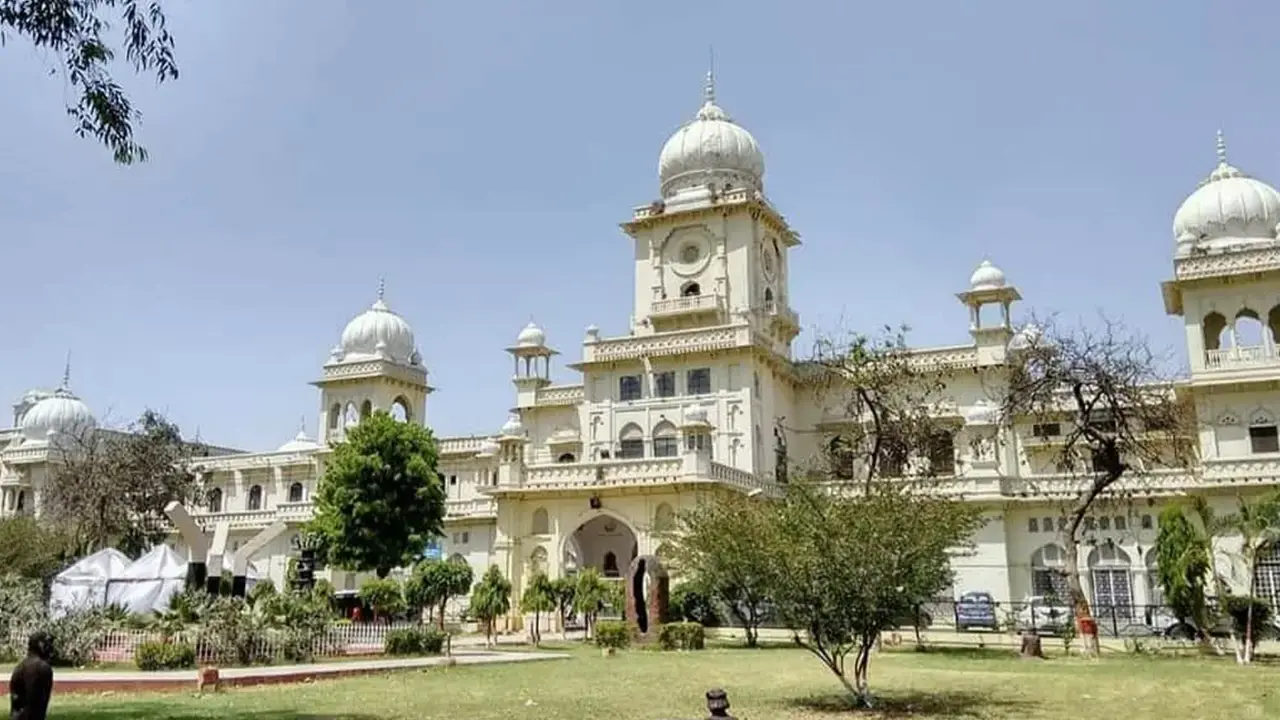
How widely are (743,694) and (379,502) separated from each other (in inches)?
950

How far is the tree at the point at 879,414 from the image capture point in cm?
3738

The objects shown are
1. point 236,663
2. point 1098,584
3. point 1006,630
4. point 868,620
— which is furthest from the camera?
point 1098,584

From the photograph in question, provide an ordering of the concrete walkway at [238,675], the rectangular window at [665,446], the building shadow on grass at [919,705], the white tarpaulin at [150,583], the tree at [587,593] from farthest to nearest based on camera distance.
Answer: the rectangular window at [665,446]
the tree at [587,593]
the white tarpaulin at [150,583]
the concrete walkway at [238,675]
the building shadow on grass at [919,705]

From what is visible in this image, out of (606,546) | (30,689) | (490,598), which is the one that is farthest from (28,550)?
(30,689)

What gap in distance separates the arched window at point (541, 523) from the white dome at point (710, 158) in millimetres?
17762

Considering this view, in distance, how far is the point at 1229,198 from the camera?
39.2m

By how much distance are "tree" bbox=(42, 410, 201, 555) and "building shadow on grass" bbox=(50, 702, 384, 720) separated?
32928 mm

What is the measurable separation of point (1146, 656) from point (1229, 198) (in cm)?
2246

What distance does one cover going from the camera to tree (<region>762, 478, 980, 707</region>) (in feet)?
48.2

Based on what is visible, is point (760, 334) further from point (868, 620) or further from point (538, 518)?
point (868, 620)

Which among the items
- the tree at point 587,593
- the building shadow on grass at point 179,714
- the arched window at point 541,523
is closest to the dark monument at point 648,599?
the tree at point 587,593

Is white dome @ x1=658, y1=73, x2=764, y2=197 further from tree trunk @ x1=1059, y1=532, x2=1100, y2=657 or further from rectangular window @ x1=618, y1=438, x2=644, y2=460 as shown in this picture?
tree trunk @ x1=1059, y1=532, x2=1100, y2=657

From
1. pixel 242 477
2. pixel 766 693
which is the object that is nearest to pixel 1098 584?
pixel 766 693

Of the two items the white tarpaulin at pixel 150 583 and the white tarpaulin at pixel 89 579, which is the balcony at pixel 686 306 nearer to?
the white tarpaulin at pixel 150 583
